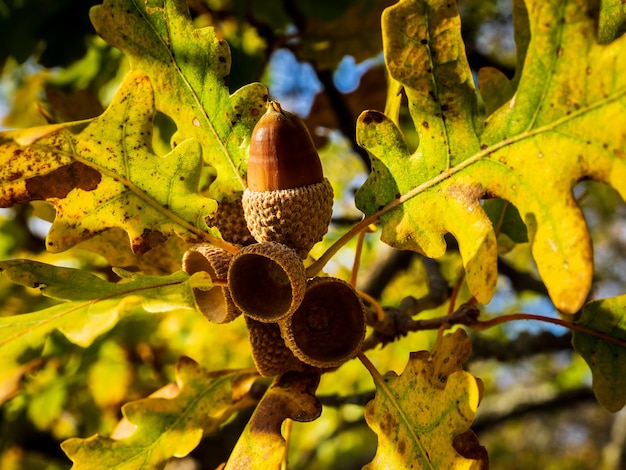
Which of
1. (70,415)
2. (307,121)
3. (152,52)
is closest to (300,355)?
(152,52)

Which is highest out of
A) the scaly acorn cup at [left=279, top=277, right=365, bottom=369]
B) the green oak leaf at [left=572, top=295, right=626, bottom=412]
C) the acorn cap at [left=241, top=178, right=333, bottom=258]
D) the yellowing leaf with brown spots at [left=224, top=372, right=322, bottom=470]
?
the acorn cap at [left=241, top=178, right=333, bottom=258]

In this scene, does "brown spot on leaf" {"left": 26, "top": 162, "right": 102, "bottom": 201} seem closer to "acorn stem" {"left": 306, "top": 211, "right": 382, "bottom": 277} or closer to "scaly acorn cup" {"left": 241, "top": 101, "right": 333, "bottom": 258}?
"scaly acorn cup" {"left": 241, "top": 101, "right": 333, "bottom": 258}

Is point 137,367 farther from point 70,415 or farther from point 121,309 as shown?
point 121,309

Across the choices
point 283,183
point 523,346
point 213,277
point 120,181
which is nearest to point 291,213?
point 283,183

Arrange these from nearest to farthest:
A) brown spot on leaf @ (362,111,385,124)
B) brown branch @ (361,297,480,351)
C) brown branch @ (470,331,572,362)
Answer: brown spot on leaf @ (362,111,385,124), brown branch @ (361,297,480,351), brown branch @ (470,331,572,362)

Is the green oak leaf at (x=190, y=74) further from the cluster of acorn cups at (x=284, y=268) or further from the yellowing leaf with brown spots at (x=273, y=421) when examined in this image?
the yellowing leaf with brown spots at (x=273, y=421)

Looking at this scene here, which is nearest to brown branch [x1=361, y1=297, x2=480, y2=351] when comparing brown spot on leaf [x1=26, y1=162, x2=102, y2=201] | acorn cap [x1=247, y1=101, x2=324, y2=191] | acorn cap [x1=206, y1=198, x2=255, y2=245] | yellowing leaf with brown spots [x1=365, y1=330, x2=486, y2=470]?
yellowing leaf with brown spots [x1=365, y1=330, x2=486, y2=470]

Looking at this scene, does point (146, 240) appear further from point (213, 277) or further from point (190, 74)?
point (190, 74)
